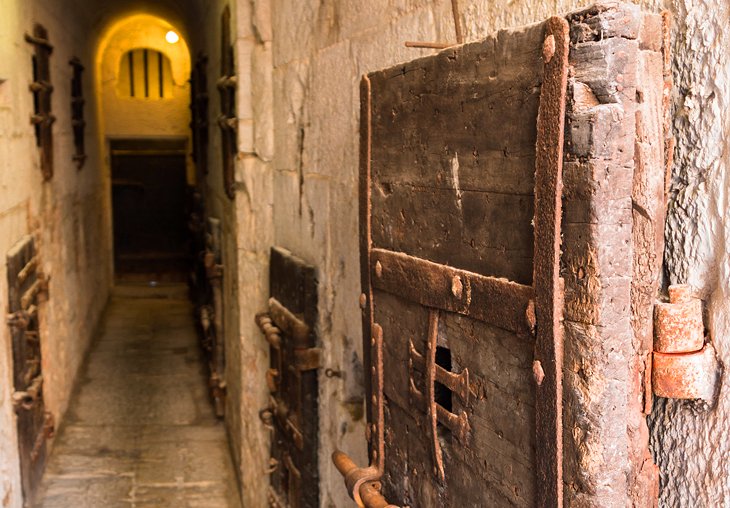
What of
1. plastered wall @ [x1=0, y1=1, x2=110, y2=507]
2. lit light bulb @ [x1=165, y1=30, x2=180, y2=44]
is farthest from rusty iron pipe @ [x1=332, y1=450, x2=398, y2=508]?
lit light bulb @ [x1=165, y1=30, x2=180, y2=44]

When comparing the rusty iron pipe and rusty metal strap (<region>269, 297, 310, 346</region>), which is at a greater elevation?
rusty metal strap (<region>269, 297, 310, 346</region>)

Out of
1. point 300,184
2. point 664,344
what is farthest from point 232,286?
point 664,344

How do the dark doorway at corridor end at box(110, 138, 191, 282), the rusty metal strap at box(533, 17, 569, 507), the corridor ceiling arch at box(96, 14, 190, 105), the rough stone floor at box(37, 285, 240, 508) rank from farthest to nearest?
1. the dark doorway at corridor end at box(110, 138, 191, 282)
2. the corridor ceiling arch at box(96, 14, 190, 105)
3. the rough stone floor at box(37, 285, 240, 508)
4. the rusty metal strap at box(533, 17, 569, 507)

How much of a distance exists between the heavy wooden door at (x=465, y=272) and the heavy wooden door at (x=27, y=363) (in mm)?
1967

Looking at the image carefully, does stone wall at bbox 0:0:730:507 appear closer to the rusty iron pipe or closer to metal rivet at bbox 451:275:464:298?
metal rivet at bbox 451:275:464:298

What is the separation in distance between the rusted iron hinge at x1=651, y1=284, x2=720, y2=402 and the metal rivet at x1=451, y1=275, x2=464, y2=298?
0.28 meters

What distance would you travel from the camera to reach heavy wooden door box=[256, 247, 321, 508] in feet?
7.89

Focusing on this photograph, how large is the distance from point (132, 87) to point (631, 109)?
26.7ft

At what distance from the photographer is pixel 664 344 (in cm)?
96

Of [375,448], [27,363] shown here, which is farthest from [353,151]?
[27,363]

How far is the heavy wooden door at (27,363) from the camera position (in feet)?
9.82

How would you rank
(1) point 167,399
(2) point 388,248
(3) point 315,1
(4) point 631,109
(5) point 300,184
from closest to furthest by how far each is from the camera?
1. (4) point 631,109
2. (2) point 388,248
3. (3) point 315,1
4. (5) point 300,184
5. (1) point 167,399

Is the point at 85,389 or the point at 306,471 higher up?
the point at 306,471

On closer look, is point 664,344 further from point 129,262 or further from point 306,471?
point 129,262
